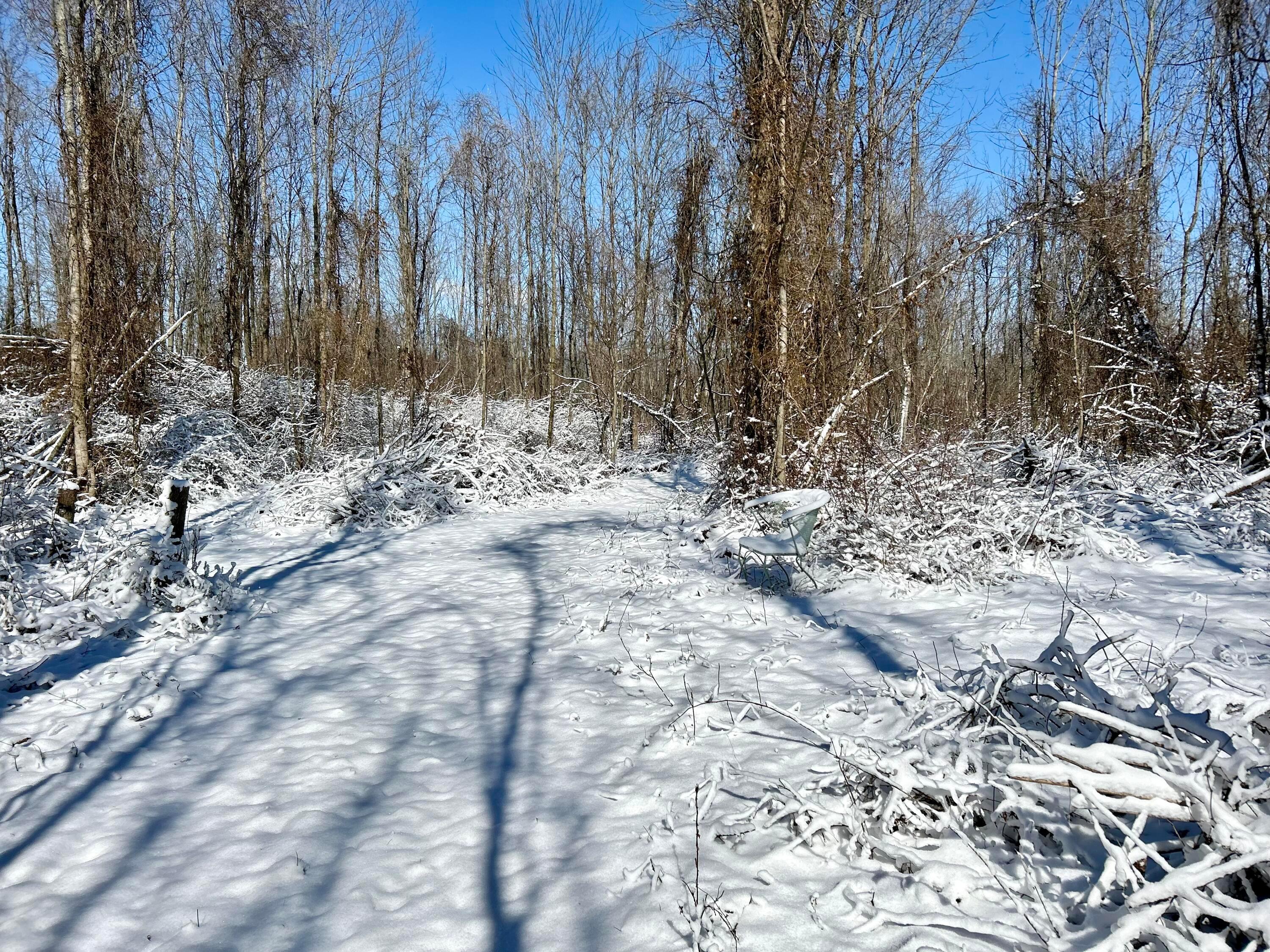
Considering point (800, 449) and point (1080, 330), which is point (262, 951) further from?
point (1080, 330)

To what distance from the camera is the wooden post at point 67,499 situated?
703 centimetres

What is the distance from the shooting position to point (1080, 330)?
36.9 feet

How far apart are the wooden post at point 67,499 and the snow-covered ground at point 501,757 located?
2.20 m

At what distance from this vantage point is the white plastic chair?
592 cm

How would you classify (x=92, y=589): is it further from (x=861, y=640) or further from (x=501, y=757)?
(x=861, y=640)

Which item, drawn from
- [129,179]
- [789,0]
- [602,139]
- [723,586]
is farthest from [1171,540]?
[602,139]

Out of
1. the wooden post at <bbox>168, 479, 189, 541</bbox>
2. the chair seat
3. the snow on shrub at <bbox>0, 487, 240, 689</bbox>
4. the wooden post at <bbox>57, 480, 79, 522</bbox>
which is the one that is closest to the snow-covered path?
the snow on shrub at <bbox>0, 487, 240, 689</bbox>

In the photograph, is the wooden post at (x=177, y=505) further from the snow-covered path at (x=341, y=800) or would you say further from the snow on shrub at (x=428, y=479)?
the snow on shrub at (x=428, y=479)

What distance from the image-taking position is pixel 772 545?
5.99m

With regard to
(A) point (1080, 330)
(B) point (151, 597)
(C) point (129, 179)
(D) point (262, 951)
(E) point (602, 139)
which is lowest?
(D) point (262, 951)

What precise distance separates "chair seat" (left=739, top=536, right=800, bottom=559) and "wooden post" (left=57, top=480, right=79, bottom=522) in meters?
6.75

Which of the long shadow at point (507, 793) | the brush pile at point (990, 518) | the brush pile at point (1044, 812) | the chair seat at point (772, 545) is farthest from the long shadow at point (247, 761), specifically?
the brush pile at point (990, 518)

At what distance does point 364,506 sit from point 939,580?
8325 millimetres

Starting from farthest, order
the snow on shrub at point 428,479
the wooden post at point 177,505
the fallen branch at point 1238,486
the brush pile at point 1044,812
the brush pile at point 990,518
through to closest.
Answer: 1. the snow on shrub at point 428,479
2. the brush pile at point 990,518
3. the wooden post at point 177,505
4. the brush pile at point 1044,812
5. the fallen branch at point 1238,486
